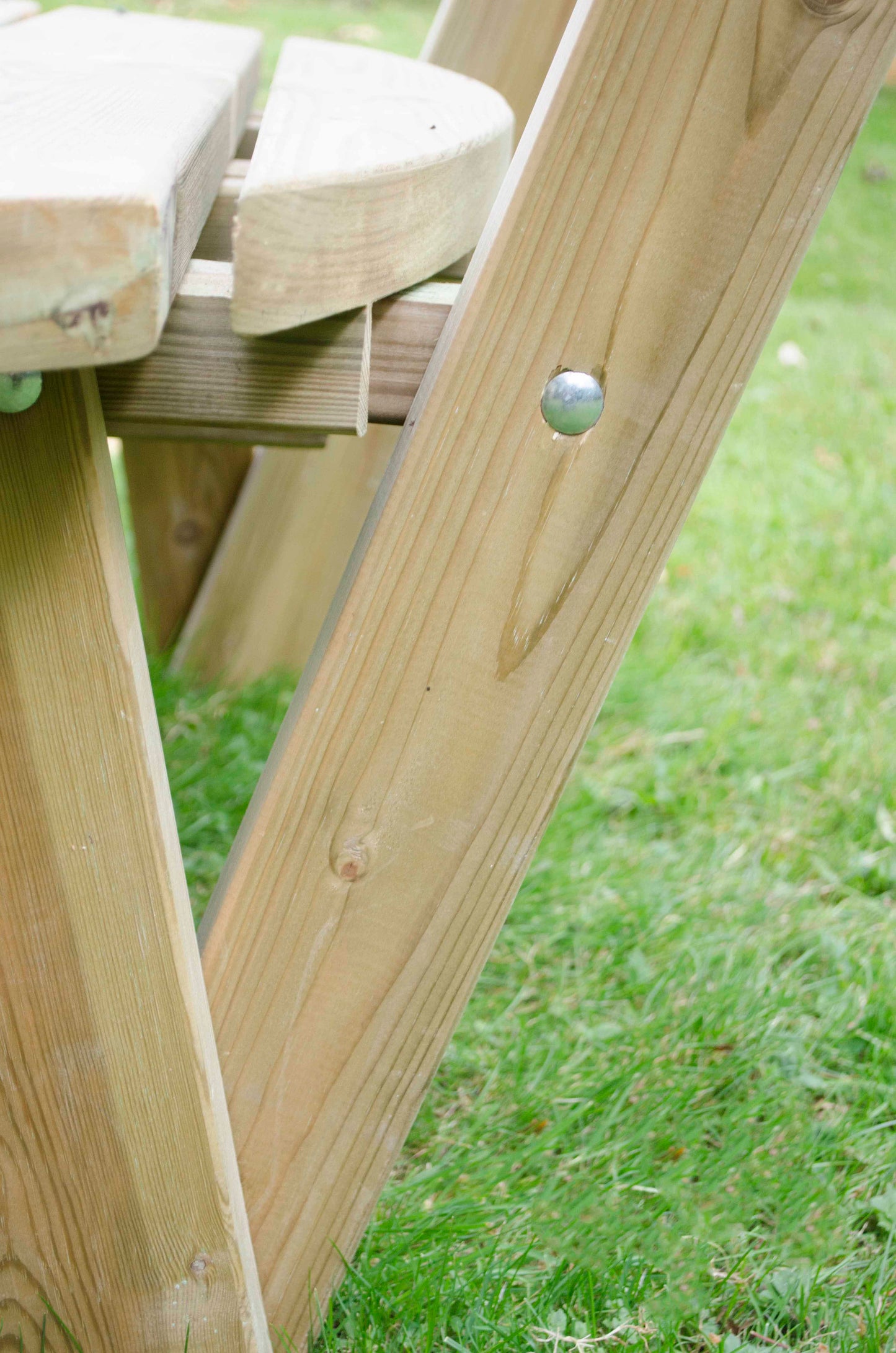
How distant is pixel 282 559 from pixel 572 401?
1.16 metres

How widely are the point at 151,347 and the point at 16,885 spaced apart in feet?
1.22

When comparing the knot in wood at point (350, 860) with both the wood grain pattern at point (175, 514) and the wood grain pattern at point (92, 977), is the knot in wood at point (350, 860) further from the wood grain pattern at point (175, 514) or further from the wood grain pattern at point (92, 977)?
the wood grain pattern at point (175, 514)

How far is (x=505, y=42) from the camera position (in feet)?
4.41

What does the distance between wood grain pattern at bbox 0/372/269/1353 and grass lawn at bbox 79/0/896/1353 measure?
22 cm

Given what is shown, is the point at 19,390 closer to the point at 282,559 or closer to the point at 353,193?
the point at 353,193

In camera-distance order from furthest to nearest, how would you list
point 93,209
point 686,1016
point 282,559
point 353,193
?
point 282,559 < point 686,1016 < point 353,193 < point 93,209

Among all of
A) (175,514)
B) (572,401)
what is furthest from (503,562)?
(175,514)

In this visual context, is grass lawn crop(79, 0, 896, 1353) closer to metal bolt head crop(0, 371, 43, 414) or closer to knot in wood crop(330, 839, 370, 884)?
knot in wood crop(330, 839, 370, 884)

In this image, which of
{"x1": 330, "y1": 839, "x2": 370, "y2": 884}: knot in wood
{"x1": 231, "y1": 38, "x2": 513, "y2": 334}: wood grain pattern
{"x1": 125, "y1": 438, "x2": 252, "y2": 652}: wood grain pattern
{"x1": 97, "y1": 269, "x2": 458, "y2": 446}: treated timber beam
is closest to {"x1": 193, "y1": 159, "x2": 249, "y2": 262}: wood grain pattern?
{"x1": 231, "y1": 38, "x2": 513, "y2": 334}: wood grain pattern

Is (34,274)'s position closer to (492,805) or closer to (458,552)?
(458,552)

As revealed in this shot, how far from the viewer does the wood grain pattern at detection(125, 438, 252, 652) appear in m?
1.75

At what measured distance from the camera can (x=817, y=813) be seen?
5.88 feet

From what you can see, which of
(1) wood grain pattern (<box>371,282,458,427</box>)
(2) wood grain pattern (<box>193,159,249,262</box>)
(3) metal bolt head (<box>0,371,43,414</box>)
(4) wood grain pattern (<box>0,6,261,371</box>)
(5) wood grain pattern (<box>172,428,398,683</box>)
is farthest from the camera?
(5) wood grain pattern (<box>172,428,398,683</box>)

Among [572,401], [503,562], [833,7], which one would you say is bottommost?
[503,562]
